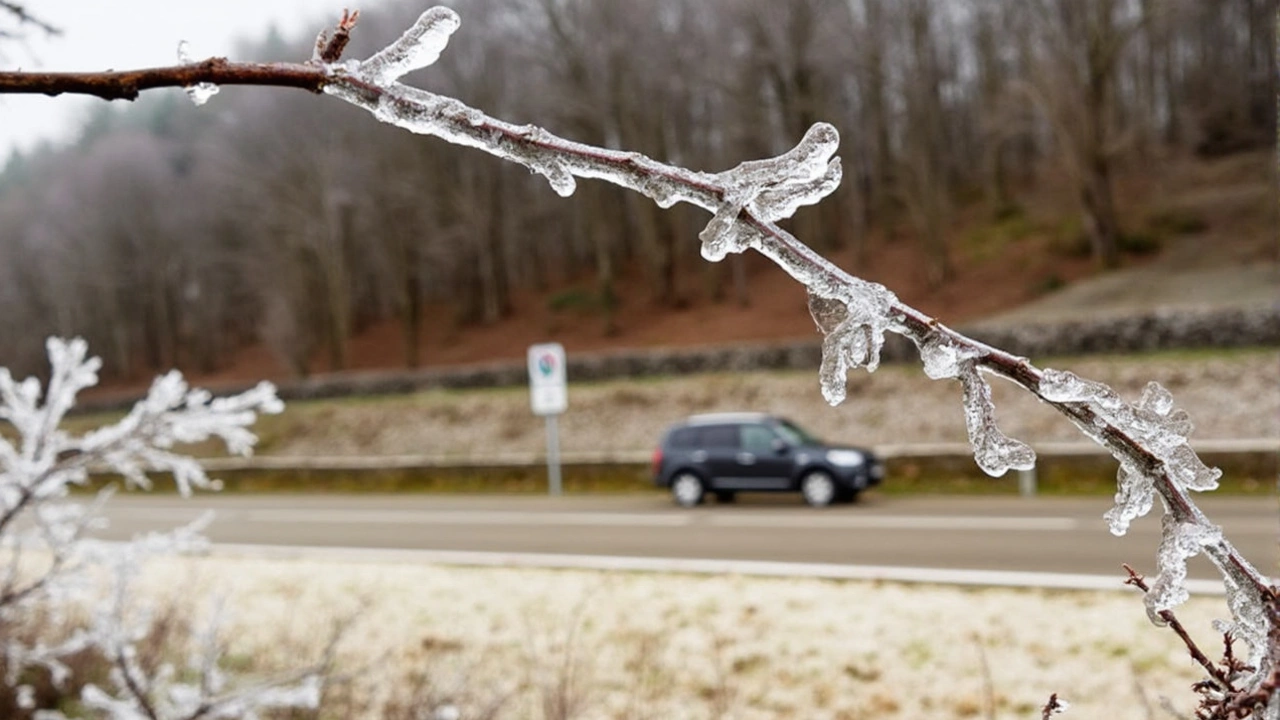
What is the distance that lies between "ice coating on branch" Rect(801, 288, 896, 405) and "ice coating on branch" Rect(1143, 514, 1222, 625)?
18 centimetres

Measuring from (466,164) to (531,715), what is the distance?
25572mm

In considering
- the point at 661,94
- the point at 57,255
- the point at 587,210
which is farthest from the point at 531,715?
the point at 57,255

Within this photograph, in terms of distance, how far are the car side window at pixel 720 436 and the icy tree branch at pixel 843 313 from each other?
11805mm

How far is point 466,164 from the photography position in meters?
28.6

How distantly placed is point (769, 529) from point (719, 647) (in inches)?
204

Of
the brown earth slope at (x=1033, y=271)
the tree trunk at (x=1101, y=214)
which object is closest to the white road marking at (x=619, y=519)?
the brown earth slope at (x=1033, y=271)

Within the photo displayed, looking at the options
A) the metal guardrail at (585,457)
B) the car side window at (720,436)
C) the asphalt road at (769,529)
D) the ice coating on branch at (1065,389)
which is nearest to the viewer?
the ice coating on branch at (1065,389)

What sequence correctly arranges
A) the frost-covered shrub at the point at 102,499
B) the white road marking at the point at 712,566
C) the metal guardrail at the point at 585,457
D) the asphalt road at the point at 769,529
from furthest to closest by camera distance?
the metal guardrail at the point at 585,457 < the asphalt road at the point at 769,529 < the white road marking at the point at 712,566 < the frost-covered shrub at the point at 102,499

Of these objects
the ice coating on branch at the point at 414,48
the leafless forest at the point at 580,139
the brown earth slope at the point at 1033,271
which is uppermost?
the leafless forest at the point at 580,139

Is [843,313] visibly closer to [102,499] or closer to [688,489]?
[102,499]

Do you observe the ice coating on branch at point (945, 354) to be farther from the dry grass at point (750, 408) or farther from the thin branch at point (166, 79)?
the dry grass at point (750, 408)

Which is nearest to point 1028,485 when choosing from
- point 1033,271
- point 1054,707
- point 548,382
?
point 548,382

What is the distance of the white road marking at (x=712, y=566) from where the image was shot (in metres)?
6.83

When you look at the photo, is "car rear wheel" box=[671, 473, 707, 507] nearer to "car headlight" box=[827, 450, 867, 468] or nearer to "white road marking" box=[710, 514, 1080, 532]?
"white road marking" box=[710, 514, 1080, 532]
